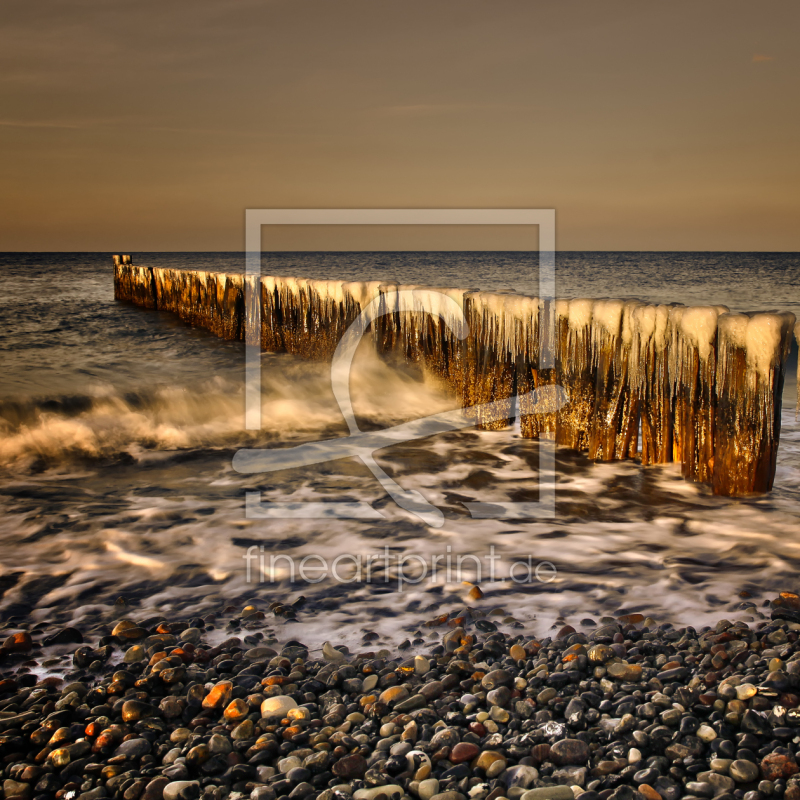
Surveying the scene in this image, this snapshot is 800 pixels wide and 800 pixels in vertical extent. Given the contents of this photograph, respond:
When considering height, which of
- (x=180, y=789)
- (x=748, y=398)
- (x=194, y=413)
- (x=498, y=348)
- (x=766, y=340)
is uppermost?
(x=766, y=340)

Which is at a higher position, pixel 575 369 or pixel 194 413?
pixel 575 369

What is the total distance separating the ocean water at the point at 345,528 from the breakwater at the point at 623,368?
240mm

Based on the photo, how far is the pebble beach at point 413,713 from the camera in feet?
6.40

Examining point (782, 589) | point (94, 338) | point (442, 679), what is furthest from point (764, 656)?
point (94, 338)

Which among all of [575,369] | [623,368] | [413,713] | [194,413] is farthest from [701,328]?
[194,413]

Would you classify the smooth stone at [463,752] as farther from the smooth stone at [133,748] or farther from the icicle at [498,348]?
the icicle at [498,348]

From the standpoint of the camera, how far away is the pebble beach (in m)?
1.95

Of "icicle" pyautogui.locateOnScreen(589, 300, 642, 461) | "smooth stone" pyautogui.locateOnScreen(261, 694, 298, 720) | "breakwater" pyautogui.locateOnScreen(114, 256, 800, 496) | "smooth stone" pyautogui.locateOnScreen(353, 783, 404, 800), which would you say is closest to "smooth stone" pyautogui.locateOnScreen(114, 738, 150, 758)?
"smooth stone" pyautogui.locateOnScreen(261, 694, 298, 720)

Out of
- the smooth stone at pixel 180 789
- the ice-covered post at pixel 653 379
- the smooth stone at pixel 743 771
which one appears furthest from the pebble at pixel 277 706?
the ice-covered post at pixel 653 379

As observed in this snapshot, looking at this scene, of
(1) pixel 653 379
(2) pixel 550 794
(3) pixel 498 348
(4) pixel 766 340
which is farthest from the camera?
(3) pixel 498 348

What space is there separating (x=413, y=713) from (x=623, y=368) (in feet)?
10.8

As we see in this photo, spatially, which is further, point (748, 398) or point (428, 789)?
point (748, 398)

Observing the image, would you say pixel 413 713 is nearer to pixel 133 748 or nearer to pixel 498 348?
pixel 133 748

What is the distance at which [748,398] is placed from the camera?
4.02 meters
